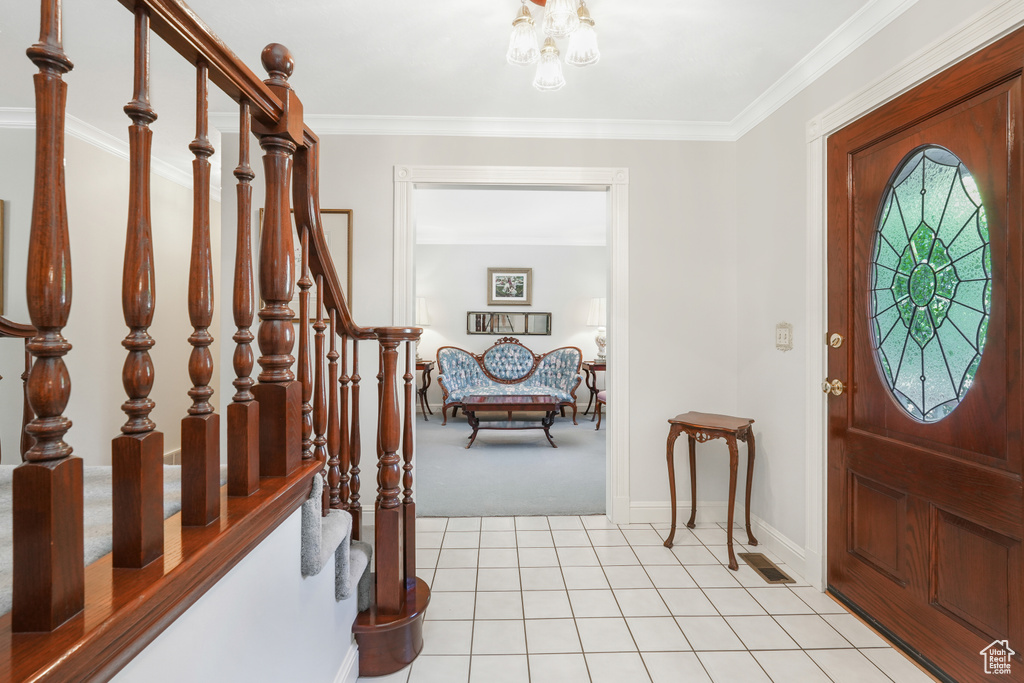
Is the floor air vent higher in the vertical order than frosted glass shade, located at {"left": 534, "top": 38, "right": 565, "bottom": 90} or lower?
lower

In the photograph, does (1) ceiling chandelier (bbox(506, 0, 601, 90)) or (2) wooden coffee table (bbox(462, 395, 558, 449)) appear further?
(2) wooden coffee table (bbox(462, 395, 558, 449))

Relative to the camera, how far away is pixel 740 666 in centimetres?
177

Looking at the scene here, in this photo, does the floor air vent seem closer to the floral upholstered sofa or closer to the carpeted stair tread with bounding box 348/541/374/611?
the carpeted stair tread with bounding box 348/541/374/611

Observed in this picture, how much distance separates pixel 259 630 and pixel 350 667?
2.66 ft

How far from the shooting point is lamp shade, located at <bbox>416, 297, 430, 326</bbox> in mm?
7004

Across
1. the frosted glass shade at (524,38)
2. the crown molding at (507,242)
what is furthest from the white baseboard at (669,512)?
the crown molding at (507,242)

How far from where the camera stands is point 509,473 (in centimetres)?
426

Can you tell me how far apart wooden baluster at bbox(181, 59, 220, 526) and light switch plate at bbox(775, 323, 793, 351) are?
99.7 inches

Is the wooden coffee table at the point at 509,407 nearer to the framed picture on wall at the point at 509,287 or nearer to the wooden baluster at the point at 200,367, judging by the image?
the framed picture on wall at the point at 509,287

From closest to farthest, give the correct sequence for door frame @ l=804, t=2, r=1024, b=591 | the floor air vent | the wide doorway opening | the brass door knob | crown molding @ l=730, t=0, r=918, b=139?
crown molding @ l=730, t=0, r=918, b=139, the brass door knob, door frame @ l=804, t=2, r=1024, b=591, the floor air vent, the wide doorway opening

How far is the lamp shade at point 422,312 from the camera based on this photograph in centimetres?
700

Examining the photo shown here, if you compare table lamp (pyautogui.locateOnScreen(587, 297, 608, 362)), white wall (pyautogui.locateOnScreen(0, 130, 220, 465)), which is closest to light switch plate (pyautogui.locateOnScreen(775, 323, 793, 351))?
white wall (pyautogui.locateOnScreen(0, 130, 220, 465))

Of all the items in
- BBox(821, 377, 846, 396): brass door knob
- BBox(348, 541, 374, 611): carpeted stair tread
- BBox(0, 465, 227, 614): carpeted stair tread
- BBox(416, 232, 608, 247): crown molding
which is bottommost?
BBox(348, 541, 374, 611): carpeted stair tread

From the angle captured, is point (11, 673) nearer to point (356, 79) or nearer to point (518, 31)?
point (518, 31)
